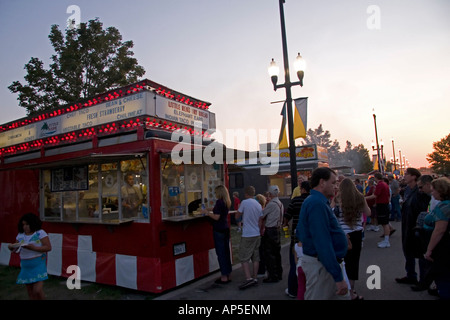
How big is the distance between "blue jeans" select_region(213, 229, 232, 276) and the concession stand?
0.58m

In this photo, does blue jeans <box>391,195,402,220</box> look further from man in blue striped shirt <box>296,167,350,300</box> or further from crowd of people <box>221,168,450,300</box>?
man in blue striped shirt <box>296,167,350,300</box>

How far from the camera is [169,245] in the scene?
6066 millimetres

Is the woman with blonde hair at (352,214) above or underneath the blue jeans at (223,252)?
above

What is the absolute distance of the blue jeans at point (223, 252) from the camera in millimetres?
6348

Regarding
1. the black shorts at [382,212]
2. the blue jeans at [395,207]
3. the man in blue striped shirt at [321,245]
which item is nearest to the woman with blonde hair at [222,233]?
the man in blue striped shirt at [321,245]

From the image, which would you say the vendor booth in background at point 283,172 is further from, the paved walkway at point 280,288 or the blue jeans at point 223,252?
the blue jeans at point 223,252

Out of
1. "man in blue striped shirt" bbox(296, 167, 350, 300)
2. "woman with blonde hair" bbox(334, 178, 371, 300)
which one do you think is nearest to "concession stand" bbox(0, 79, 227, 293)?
"woman with blonde hair" bbox(334, 178, 371, 300)

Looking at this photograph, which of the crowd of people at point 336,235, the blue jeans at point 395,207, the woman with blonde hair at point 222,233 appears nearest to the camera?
the crowd of people at point 336,235

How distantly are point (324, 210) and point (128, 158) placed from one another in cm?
450

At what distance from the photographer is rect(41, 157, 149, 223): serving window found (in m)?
6.43

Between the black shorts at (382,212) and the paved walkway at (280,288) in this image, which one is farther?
Answer: the black shorts at (382,212)

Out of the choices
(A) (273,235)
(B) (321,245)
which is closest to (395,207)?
(A) (273,235)
